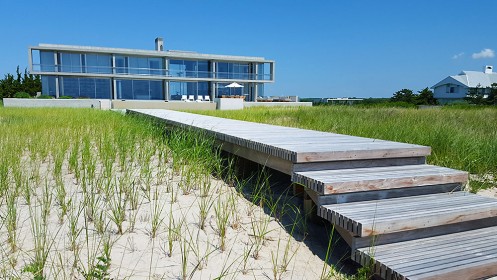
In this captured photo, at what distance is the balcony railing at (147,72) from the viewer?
29297 mm

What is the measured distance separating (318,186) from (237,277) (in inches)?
34.8

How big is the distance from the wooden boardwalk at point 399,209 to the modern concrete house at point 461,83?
49551 millimetres

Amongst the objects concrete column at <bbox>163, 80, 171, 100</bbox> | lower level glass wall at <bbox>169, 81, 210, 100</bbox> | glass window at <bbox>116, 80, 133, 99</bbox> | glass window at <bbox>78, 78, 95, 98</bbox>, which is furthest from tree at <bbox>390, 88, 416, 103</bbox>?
glass window at <bbox>78, 78, 95, 98</bbox>

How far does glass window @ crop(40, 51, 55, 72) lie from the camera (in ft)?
94.3

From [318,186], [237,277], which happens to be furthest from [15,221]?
[318,186]

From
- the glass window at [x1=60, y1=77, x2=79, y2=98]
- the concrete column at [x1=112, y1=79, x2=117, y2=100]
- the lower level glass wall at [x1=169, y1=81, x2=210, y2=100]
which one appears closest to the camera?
the glass window at [x1=60, y1=77, x2=79, y2=98]

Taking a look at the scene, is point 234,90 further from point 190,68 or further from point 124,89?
point 124,89

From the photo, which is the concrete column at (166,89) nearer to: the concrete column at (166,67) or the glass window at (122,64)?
the concrete column at (166,67)

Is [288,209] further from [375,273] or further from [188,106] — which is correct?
[188,106]

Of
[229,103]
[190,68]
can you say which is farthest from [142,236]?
[190,68]

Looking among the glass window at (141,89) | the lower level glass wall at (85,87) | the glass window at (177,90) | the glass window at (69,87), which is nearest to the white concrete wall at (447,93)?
the glass window at (177,90)

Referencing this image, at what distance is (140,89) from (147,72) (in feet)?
5.82

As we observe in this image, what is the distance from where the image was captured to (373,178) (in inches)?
109

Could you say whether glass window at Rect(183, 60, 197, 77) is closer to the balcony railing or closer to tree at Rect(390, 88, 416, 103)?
the balcony railing
